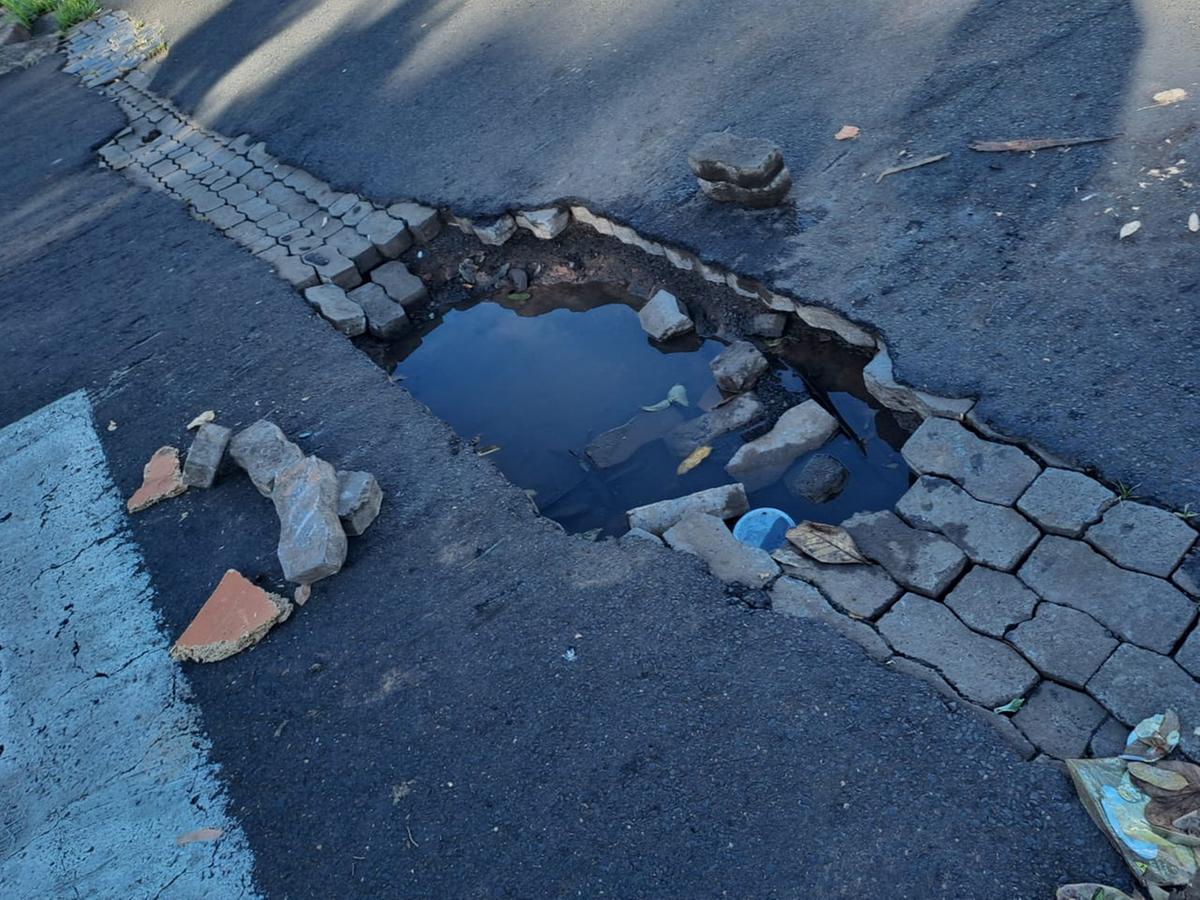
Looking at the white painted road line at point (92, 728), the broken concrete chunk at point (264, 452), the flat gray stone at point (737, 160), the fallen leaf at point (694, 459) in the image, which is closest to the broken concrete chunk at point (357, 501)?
the broken concrete chunk at point (264, 452)

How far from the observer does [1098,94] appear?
4.40 meters

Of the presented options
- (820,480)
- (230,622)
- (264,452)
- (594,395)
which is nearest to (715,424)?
(820,480)

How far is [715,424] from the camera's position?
4.27m

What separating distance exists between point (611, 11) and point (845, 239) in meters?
3.90

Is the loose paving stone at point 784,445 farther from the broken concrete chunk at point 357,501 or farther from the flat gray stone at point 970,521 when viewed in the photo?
the broken concrete chunk at point 357,501

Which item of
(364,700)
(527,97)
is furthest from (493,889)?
(527,97)

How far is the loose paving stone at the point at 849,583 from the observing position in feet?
10.1

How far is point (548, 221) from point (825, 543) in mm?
2881

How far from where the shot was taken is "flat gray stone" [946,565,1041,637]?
2.88m

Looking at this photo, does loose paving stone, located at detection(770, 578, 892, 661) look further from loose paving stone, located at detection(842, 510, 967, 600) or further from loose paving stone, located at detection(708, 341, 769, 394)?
loose paving stone, located at detection(708, 341, 769, 394)

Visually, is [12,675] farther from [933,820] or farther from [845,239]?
[845,239]

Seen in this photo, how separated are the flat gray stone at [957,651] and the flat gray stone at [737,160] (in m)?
2.40

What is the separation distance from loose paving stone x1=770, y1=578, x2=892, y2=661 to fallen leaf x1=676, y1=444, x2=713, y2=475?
107 cm

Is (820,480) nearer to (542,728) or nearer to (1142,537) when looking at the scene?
(1142,537)
